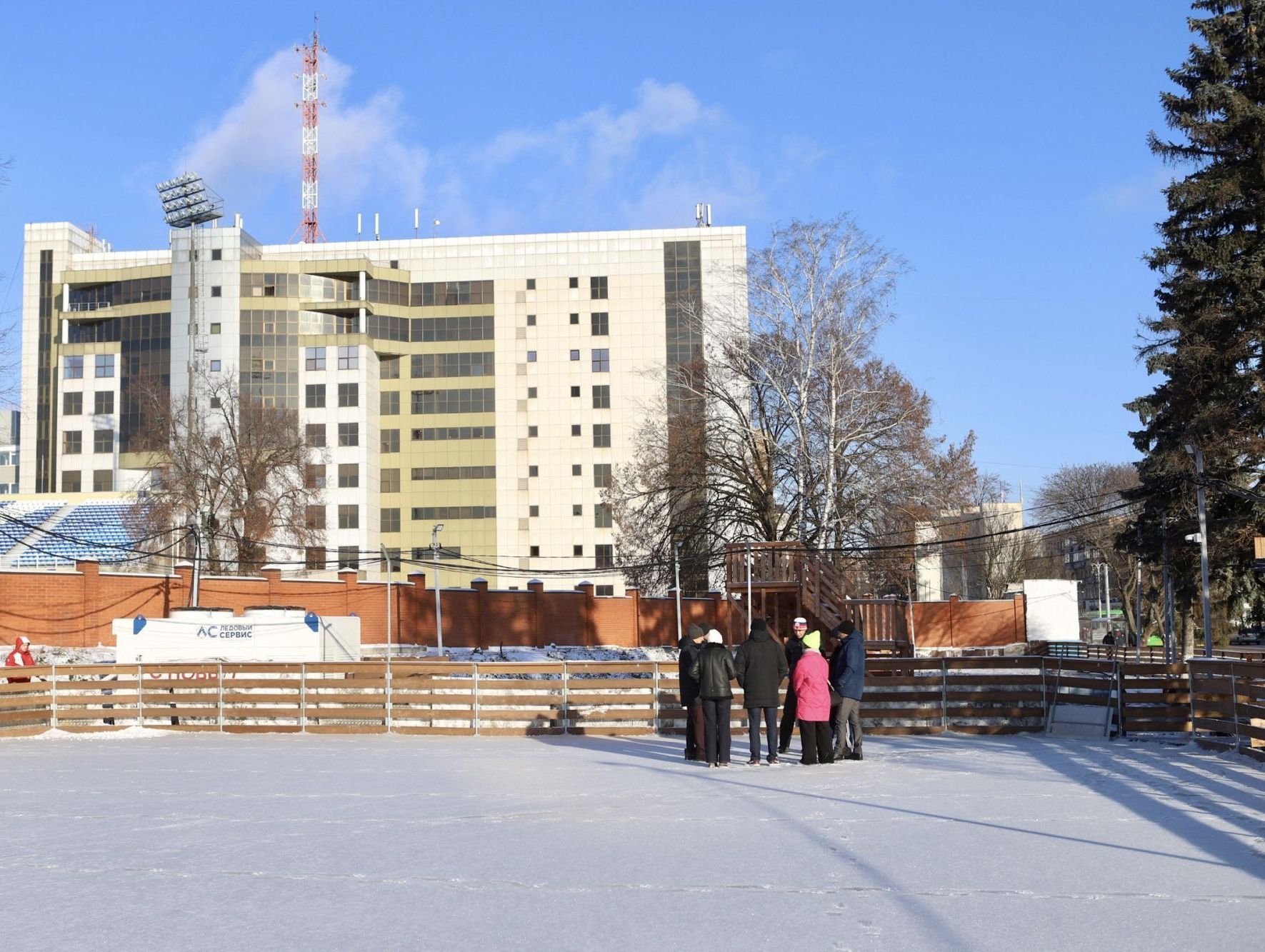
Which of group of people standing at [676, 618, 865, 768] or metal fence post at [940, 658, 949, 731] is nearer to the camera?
group of people standing at [676, 618, 865, 768]

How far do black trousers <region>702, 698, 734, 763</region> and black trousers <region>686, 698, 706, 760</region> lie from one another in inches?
20.3

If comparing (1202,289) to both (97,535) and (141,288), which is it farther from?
(141,288)

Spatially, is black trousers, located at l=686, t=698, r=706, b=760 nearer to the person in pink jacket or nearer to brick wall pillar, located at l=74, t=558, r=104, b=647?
the person in pink jacket

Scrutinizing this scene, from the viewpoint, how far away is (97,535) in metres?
64.3

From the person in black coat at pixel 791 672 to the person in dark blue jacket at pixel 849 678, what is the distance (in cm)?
49

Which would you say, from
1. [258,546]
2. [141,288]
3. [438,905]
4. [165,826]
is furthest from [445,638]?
[141,288]

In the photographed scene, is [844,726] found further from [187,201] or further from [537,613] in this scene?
[187,201]

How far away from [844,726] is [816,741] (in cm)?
68

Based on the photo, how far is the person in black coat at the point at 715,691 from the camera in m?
16.7

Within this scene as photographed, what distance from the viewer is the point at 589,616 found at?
5550cm

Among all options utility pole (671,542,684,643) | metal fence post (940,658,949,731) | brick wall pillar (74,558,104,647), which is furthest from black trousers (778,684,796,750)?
brick wall pillar (74,558,104,647)

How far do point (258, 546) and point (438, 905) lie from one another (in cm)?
5233

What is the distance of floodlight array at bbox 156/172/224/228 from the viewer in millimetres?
96438

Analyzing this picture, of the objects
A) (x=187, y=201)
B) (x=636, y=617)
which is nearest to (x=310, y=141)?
(x=187, y=201)
